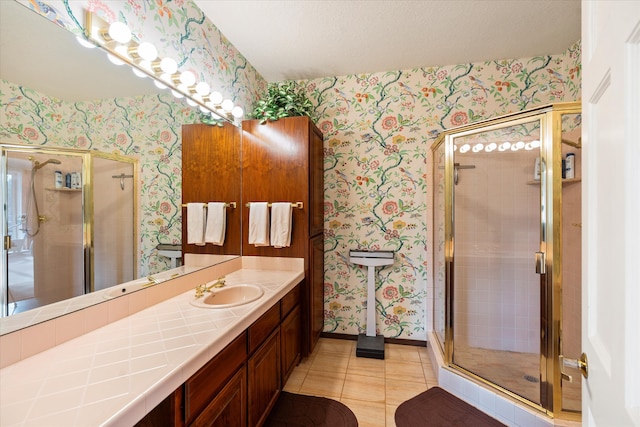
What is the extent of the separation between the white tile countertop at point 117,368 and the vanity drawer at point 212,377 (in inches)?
1.9

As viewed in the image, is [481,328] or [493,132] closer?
[493,132]

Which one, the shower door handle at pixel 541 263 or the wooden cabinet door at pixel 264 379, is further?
the shower door handle at pixel 541 263

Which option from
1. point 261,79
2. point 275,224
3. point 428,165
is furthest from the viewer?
point 261,79

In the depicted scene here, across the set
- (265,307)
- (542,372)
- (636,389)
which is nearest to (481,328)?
(542,372)

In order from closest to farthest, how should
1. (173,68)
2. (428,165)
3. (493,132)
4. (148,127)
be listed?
(148,127), (173,68), (493,132), (428,165)

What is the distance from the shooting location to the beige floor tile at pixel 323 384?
76.1 inches

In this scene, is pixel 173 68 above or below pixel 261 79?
below

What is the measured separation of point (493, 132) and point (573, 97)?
0.91 meters

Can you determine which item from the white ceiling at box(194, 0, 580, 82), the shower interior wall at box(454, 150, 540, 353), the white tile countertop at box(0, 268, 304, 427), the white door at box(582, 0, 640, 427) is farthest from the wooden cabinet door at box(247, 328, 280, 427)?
the white ceiling at box(194, 0, 580, 82)

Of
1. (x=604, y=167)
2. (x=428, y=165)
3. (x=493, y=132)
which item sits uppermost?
(x=493, y=132)

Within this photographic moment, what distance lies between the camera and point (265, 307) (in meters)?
1.51

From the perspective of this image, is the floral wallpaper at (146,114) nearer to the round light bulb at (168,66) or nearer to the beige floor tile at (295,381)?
the round light bulb at (168,66)

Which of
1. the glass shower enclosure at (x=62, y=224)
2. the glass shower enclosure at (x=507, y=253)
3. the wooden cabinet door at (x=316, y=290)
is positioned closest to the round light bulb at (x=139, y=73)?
the glass shower enclosure at (x=62, y=224)

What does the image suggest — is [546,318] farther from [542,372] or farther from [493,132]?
[493,132]
